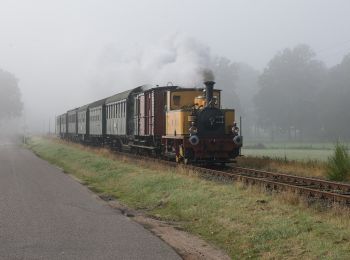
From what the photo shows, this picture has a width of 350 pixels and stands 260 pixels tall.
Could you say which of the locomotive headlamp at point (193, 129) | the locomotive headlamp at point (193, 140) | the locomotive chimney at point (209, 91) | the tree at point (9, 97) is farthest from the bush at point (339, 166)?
the tree at point (9, 97)

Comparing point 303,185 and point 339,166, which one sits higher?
point 339,166

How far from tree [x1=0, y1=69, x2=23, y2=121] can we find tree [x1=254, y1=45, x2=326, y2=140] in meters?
49.2

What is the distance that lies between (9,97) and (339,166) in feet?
322

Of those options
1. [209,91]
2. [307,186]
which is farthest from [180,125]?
[307,186]

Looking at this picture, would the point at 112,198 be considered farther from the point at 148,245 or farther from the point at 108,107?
the point at 108,107

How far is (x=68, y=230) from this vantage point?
976 cm

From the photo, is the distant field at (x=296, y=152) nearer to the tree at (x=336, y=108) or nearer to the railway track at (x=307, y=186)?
the railway track at (x=307, y=186)

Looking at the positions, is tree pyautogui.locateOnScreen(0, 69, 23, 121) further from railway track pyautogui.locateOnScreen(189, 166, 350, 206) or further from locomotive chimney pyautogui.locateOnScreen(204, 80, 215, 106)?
railway track pyautogui.locateOnScreen(189, 166, 350, 206)

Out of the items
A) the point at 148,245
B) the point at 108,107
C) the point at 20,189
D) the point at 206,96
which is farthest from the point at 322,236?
Result: the point at 108,107

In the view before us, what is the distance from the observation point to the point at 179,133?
20516 mm

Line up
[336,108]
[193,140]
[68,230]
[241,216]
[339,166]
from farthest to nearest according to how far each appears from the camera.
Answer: [336,108], [193,140], [339,166], [241,216], [68,230]

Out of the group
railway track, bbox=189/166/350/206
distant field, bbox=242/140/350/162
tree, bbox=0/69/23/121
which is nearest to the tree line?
distant field, bbox=242/140/350/162

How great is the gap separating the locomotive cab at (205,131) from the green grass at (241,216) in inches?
93.8

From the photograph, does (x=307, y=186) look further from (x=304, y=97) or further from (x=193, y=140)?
(x=304, y=97)
